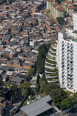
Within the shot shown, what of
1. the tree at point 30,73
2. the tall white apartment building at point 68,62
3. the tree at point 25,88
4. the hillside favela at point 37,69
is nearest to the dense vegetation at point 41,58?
the hillside favela at point 37,69

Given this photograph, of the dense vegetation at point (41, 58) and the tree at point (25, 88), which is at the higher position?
the dense vegetation at point (41, 58)

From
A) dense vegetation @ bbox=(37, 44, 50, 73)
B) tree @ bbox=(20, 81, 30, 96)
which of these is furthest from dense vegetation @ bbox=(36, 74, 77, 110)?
dense vegetation @ bbox=(37, 44, 50, 73)

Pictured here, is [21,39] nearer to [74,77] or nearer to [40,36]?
[40,36]

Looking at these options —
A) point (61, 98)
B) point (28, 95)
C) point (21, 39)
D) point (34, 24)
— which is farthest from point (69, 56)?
point (34, 24)

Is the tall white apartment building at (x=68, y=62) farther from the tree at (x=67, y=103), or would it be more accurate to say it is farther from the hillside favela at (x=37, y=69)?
the tree at (x=67, y=103)

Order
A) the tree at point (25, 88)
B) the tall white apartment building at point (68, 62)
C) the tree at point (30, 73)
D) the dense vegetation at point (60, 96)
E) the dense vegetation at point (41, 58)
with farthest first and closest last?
the dense vegetation at point (41, 58)
the tree at point (30, 73)
the tree at point (25, 88)
the tall white apartment building at point (68, 62)
the dense vegetation at point (60, 96)

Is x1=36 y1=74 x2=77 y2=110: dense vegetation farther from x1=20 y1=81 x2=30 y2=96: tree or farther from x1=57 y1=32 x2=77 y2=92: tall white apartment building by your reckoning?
x1=20 y1=81 x2=30 y2=96: tree
